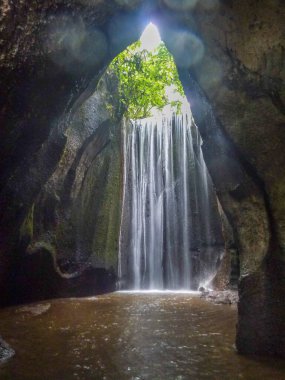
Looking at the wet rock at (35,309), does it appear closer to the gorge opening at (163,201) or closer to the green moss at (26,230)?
the green moss at (26,230)

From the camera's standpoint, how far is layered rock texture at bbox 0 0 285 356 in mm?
3348

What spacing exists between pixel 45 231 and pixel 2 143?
15.9ft

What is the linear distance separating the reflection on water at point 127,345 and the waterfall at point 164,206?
18.1 ft

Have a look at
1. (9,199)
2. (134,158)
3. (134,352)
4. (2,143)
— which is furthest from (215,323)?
(134,158)

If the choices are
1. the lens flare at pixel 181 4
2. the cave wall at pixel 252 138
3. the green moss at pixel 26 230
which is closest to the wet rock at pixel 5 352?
the cave wall at pixel 252 138

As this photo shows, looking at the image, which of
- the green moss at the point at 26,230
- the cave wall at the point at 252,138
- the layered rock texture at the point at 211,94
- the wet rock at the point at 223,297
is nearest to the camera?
the layered rock texture at the point at 211,94

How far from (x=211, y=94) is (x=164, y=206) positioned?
28.7 feet

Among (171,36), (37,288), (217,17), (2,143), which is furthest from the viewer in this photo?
(37,288)

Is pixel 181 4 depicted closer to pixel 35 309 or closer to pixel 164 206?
pixel 35 309

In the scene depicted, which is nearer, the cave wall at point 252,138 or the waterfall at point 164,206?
the cave wall at point 252,138

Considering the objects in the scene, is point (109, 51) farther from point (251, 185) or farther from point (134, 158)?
point (134, 158)

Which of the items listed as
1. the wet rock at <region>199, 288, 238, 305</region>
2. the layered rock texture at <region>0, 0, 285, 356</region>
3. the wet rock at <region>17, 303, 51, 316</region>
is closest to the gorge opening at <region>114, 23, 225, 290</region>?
the wet rock at <region>199, 288, 238, 305</region>

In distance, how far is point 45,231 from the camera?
7.97 metres

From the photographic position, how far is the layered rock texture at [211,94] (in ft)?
11.0
